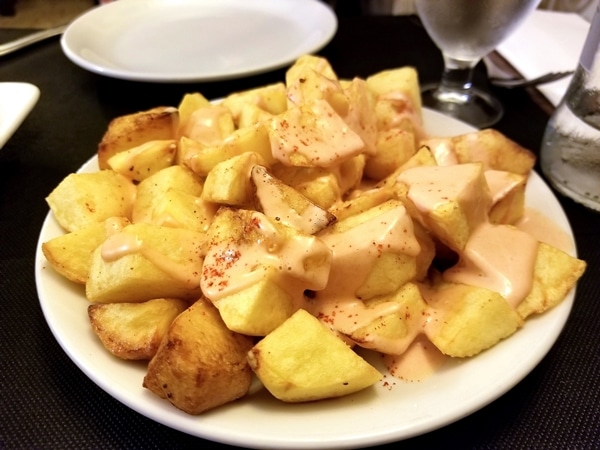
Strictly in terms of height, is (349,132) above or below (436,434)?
above

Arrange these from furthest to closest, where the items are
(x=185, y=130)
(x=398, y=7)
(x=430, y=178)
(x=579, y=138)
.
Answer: (x=398, y=7) < (x=579, y=138) < (x=185, y=130) < (x=430, y=178)

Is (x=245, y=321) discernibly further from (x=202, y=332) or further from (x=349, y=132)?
(x=349, y=132)

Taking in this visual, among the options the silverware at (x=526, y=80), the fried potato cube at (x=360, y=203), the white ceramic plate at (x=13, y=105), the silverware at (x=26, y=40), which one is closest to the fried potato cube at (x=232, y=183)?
the fried potato cube at (x=360, y=203)

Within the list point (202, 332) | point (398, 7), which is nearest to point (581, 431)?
point (202, 332)

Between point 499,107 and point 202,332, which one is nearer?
point 202,332

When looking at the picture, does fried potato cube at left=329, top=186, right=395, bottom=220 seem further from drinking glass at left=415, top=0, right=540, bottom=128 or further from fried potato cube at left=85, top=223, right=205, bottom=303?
drinking glass at left=415, top=0, right=540, bottom=128

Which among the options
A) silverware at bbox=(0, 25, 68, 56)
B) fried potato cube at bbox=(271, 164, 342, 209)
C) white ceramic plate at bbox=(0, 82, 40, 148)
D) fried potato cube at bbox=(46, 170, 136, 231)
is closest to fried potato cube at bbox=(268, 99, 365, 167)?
fried potato cube at bbox=(271, 164, 342, 209)

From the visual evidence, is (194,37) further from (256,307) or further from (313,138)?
(256,307)
